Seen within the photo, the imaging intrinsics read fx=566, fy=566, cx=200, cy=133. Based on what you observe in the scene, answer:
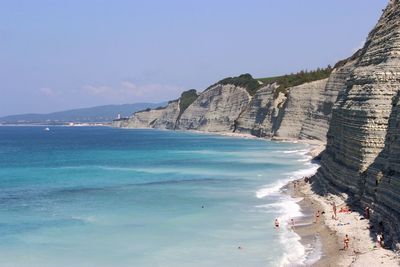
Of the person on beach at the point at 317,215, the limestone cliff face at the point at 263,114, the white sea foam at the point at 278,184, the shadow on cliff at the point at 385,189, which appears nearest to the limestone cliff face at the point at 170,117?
the limestone cliff face at the point at 263,114

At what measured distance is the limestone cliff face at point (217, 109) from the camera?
449ft

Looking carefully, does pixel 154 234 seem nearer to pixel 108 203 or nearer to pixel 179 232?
pixel 179 232

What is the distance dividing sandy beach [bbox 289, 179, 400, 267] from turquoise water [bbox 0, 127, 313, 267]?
1070mm

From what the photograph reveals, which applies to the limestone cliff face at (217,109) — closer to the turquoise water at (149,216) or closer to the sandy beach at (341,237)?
the turquoise water at (149,216)

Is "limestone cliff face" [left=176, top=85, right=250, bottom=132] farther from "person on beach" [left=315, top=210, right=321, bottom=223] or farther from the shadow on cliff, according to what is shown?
the shadow on cliff

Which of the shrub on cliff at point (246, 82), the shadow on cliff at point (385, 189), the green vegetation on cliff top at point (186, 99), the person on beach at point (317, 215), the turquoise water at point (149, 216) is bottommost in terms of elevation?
the turquoise water at point (149, 216)

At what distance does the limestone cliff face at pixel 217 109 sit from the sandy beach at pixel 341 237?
104 metres

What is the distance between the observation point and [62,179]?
160 ft

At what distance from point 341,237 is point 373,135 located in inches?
239

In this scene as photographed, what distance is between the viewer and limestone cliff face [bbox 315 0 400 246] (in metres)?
23.5

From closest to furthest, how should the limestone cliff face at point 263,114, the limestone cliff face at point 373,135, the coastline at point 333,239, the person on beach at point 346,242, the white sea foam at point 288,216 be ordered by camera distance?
the coastline at point 333,239, the white sea foam at point 288,216, the person on beach at point 346,242, the limestone cliff face at point 373,135, the limestone cliff face at point 263,114

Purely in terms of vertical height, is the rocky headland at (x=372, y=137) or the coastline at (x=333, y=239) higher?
the rocky headland at (x=372, y=137)

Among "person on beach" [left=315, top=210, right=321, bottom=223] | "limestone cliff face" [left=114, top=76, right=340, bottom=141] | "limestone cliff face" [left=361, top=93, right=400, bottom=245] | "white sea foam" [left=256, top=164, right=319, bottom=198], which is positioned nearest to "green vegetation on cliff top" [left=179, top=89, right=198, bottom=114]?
"limestone cliff face" [left=114, top=76, right=340, bottom=141]

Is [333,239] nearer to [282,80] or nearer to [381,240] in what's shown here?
[381,240]
